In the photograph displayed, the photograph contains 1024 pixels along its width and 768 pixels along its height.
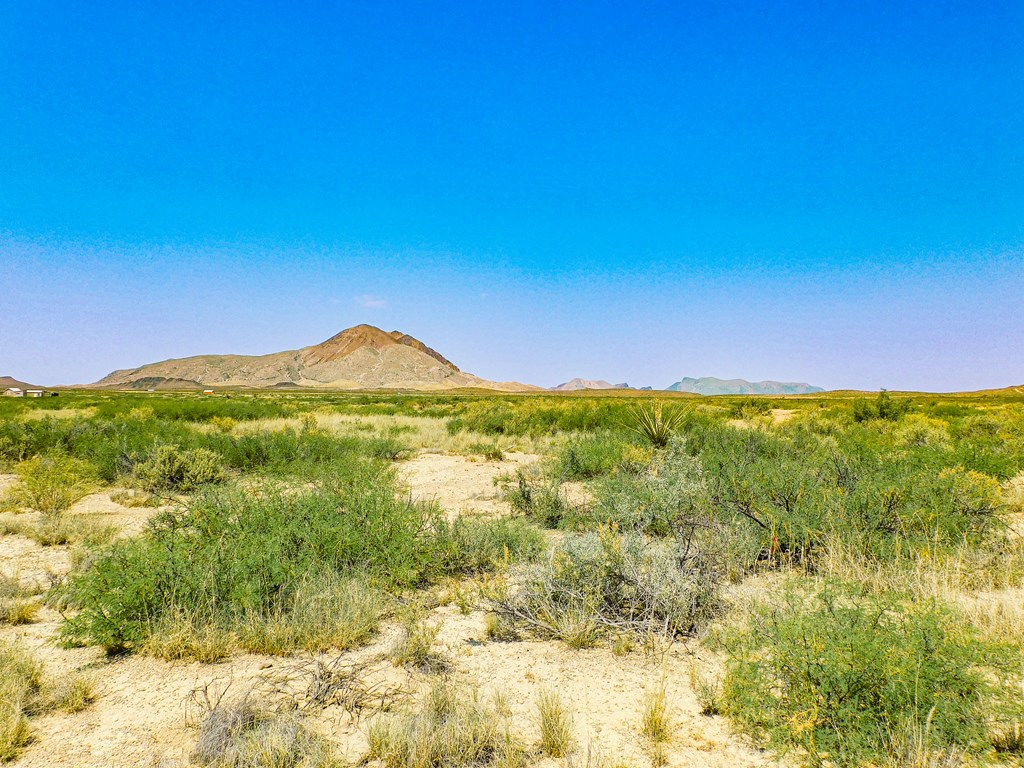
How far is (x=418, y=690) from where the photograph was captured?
3564mm

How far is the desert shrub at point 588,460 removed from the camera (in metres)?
10.6

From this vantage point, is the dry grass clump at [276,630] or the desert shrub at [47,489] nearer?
the dry grass clump at [276,630]

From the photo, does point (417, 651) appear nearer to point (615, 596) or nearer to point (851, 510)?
point (615, 596)

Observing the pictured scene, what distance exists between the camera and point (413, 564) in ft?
18.0

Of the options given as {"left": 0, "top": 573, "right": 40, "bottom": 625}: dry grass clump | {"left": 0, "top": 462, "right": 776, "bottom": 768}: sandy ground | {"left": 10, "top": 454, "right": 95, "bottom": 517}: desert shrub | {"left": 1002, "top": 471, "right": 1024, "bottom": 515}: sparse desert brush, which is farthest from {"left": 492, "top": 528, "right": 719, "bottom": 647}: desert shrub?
{"left": 10, "top": 454, "right": 95, "bottom": 517}: desert shrub

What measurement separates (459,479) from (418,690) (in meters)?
8.06

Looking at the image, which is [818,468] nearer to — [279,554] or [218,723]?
[279,554]

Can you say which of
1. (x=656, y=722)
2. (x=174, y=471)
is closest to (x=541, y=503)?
(x=656, y=722)

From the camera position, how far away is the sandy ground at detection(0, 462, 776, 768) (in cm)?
295

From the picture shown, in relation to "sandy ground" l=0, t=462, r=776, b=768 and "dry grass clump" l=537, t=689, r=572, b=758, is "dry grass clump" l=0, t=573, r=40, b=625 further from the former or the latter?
"dry grass clump" l=537, t=689, r=572, b=758

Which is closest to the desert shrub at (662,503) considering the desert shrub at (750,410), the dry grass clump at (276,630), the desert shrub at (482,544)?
the desert shrub at (482,544)

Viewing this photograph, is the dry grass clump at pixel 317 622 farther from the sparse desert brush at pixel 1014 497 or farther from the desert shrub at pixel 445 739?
the sparse desert brush at pixel 1014 497

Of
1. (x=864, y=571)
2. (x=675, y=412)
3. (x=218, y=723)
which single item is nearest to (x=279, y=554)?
(x=218, y=723)

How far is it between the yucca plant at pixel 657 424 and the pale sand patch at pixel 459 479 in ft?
10.0
